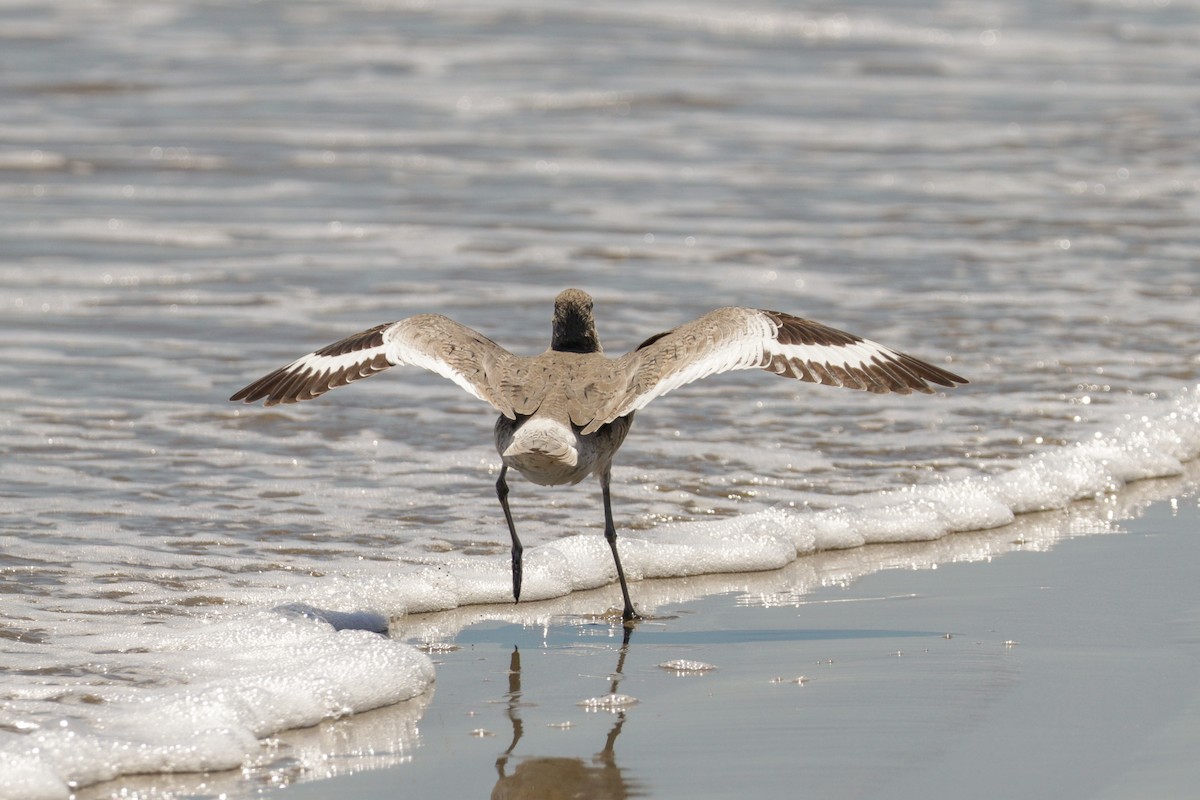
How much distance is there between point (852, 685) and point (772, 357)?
5.44 ft

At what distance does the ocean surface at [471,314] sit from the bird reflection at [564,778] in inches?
27.8

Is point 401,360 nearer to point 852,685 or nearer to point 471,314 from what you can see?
point 852,685

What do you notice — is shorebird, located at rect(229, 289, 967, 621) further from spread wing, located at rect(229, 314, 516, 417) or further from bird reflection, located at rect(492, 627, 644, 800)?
bird reflection, located at rect(492, 627, 644, 800)

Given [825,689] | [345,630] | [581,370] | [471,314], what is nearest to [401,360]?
[581,370]

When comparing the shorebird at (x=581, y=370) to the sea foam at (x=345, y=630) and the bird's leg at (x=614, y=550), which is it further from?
the sea foam at (x=345, y=630)

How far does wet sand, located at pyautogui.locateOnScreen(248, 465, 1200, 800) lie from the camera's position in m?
5.16

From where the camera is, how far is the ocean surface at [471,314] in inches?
268

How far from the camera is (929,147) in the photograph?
19016 millimetres

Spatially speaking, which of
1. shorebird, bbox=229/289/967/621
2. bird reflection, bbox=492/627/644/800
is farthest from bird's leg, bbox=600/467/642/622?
bird reflection, bbox=492/627/644/800

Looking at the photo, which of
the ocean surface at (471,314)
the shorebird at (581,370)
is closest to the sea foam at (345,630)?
the ocean surface at (471,314)

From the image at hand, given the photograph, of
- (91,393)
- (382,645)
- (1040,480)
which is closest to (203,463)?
(91,393)

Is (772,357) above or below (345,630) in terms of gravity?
above

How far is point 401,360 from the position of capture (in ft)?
24.3

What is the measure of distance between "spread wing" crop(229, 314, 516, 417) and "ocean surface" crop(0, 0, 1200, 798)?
2.01 feet
